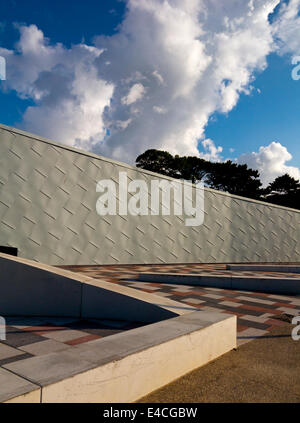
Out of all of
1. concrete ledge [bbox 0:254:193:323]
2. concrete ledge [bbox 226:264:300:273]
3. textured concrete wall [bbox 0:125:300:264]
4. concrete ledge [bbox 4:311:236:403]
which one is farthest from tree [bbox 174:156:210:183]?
concrete ledge [bbox 4:311:236:403]

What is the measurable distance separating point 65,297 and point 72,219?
1081 centimetres

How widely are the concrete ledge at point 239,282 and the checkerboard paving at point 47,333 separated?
579 cm

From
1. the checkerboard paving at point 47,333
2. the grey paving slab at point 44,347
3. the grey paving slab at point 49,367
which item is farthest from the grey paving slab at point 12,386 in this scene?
the grey paving slab at point 44,347

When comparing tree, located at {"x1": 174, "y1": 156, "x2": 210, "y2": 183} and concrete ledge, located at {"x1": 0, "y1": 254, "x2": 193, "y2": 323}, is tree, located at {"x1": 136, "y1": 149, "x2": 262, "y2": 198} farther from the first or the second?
concrete ledge, located at {"x1": 0, "y1": 254, "x2": 193, "y2": 323}

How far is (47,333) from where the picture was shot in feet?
15.7

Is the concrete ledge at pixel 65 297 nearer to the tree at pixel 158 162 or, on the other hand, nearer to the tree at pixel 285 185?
the tree at pixel 158 162

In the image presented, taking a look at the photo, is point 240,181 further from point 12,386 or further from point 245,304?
point 12,386

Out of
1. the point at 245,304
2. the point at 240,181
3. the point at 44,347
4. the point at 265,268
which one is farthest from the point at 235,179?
the point at 44,347

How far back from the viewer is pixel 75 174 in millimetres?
16719

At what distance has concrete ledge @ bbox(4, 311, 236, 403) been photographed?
2.45 metres

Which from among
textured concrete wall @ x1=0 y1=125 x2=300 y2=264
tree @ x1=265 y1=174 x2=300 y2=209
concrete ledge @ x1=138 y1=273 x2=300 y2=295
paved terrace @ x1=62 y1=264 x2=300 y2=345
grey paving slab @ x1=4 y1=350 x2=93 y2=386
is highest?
tree @ x1=265 y1=174 x2=300 y2=209

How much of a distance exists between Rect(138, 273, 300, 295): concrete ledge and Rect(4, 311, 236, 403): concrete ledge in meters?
6.29

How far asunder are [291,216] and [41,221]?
2693 cm

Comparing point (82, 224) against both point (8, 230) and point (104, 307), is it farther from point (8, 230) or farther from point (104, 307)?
point (104, 307)
